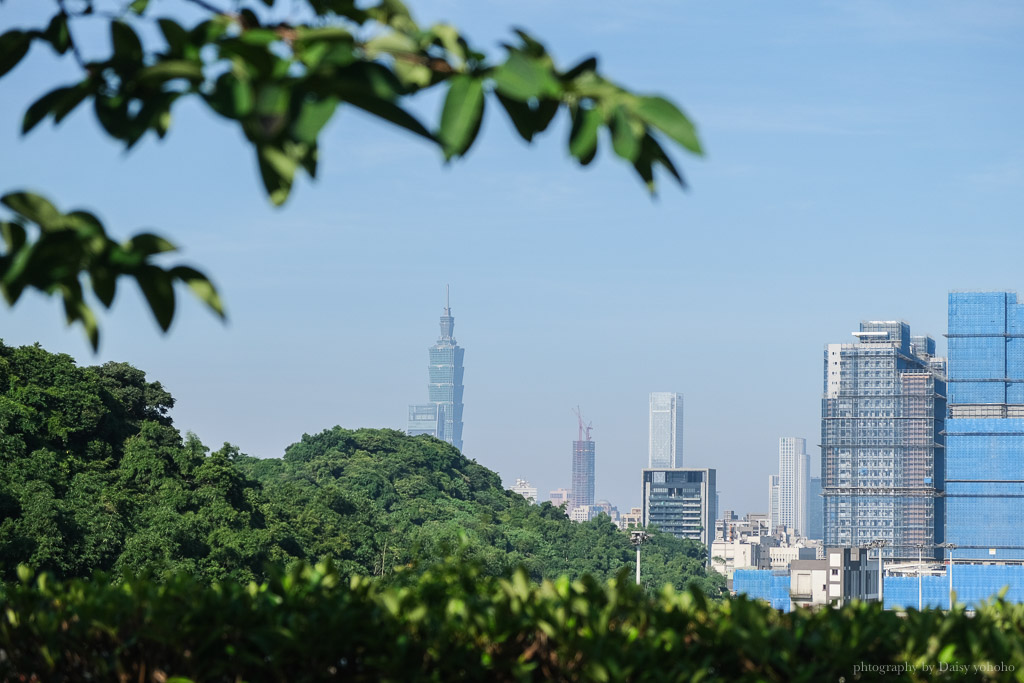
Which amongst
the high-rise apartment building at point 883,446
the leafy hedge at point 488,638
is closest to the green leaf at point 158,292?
the leafy hedge at point 488,638

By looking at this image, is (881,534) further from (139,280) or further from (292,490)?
(139,280)

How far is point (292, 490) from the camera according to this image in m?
50.3

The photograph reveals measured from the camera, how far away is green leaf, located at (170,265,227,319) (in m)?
1.88

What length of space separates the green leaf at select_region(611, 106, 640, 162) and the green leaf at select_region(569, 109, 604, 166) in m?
0.04

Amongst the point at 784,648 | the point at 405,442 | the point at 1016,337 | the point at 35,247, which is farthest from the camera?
the point at 1016,337

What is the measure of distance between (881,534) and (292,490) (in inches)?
4242

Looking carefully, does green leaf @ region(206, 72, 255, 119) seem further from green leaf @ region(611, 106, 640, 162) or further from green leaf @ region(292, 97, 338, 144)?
green leaf @ region(611, 106, 640, 162)

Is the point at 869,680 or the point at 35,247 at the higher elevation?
the point at 35,247

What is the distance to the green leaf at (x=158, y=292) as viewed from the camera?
6.15ft

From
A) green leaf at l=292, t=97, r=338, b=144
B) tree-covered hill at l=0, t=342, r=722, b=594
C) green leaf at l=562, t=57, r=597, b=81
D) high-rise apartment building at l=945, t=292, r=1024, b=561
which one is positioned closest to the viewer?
green leaf at l=292, t=97, r=338, b=144

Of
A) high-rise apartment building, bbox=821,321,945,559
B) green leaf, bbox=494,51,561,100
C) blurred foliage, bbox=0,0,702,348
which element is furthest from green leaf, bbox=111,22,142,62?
high-rise apartment building, bbox=821,321,945,559

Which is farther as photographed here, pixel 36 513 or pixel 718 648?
pixel 36 513

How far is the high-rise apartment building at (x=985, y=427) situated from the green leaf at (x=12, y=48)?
423ft

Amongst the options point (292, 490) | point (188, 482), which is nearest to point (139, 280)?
point (188, 482)
